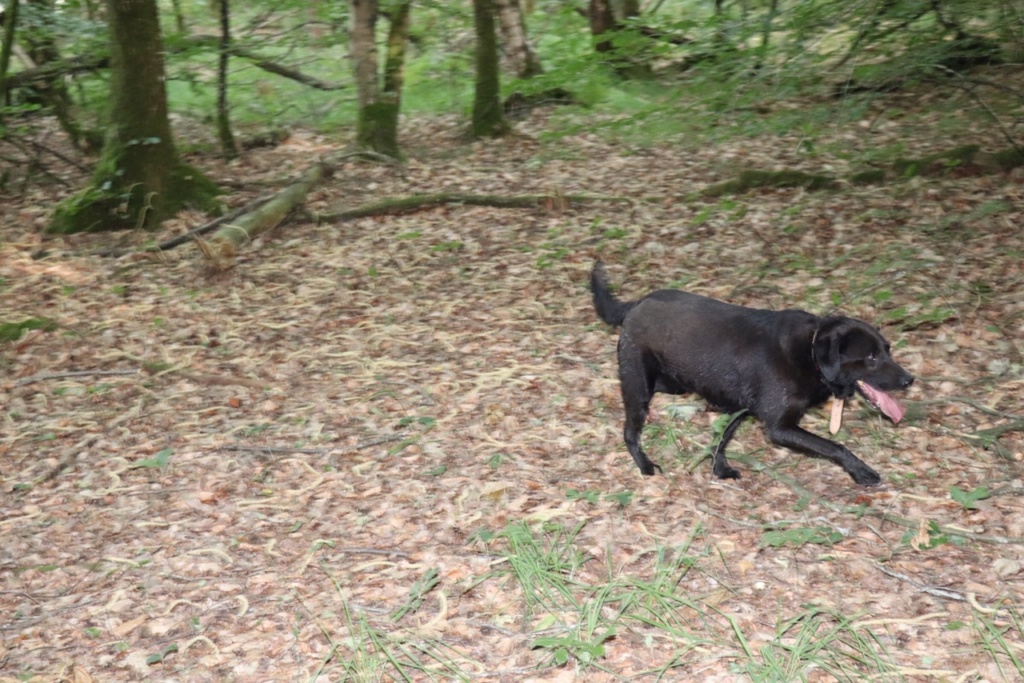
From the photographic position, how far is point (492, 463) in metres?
5.41

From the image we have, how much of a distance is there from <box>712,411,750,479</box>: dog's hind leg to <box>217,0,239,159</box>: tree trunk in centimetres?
860

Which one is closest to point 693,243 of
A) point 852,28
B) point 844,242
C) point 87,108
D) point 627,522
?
point 844,242

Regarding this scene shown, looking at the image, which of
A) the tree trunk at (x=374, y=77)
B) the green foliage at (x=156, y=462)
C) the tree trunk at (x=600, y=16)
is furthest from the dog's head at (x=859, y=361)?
the tree trunk at (x=600, y=16)

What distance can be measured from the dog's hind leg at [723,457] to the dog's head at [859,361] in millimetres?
631

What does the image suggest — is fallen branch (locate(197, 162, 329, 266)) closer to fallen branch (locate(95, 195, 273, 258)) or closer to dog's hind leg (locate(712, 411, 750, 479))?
fallen branch (locate(95, 195, 273, 258))

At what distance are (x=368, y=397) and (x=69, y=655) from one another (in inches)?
106

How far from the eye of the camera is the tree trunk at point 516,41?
13.2 metres

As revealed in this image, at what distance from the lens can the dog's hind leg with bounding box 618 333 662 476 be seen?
5270mm

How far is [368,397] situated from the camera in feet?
20.9

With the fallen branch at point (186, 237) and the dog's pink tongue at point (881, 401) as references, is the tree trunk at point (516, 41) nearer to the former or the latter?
the fallen branch at point (186, 237)

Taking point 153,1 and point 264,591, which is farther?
point 153,1

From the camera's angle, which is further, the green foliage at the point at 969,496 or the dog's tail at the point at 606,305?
the dog's tail at the point at 606,305

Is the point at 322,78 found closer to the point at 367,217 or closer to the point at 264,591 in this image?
the point at 367,217

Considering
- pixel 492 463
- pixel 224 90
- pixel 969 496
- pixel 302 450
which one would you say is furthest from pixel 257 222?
pixel 969 496
